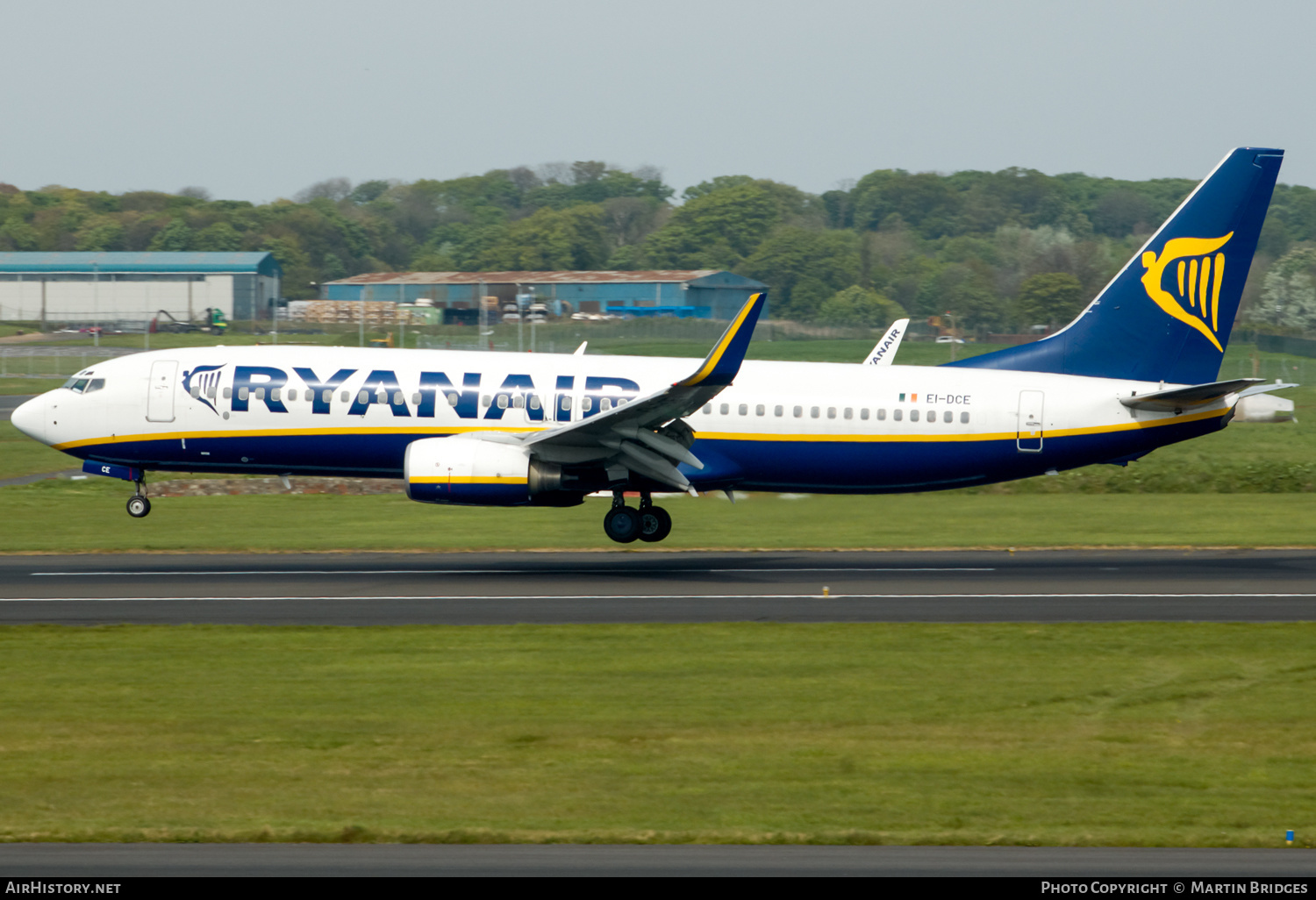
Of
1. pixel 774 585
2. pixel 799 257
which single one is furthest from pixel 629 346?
pixel 799 257

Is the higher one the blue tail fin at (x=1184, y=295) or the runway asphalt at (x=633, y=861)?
the blue tail fin at (x=1184, y=295)

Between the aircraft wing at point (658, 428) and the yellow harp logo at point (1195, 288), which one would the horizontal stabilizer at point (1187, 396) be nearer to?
the yellow harp logo at point (1195, 288)

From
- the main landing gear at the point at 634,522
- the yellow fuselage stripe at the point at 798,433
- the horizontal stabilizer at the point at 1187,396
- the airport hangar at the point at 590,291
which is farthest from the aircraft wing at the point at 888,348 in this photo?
the airport hangar at the point at 590,291

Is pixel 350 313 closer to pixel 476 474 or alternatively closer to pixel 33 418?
pixel 33 418

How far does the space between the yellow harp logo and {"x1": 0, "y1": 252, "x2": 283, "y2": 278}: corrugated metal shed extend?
119 meters

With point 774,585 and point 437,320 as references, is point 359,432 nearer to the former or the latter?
point 774,585

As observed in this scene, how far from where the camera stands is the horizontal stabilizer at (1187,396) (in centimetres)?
2867

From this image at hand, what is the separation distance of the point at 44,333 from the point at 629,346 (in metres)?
66.7

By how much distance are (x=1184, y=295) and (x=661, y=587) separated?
45.7 feet

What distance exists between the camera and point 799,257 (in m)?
154

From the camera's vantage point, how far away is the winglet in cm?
2622

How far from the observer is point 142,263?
140 metres

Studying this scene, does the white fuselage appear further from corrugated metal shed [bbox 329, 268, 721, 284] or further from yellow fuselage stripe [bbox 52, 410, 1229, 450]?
corrugated metal shed [bbox 329, 268, 721, 284]

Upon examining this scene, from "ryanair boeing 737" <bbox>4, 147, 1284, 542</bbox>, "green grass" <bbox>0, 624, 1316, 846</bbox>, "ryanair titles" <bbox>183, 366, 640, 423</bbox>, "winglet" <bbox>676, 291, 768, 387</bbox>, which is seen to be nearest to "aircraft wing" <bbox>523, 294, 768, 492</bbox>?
"winglet" <bbox>676, 291, 768, 387</bbox>
